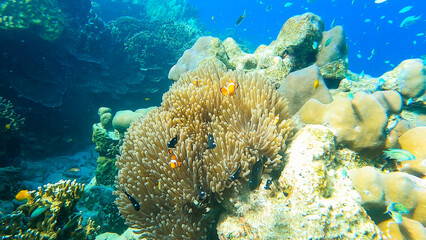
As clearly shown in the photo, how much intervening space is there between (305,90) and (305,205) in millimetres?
2763

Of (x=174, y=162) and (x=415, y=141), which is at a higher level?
(x=174, y=162)

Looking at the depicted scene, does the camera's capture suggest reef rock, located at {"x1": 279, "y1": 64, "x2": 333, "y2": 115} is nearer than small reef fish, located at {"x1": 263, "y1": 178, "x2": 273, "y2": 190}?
No

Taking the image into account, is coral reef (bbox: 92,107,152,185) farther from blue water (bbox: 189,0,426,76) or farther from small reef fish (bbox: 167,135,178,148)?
blue water (bbox: 189,0,426,76)

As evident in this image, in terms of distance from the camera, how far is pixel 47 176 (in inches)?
302

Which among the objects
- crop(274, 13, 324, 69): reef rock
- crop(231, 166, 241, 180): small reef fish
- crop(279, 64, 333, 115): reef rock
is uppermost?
crop(274, 13, 324, 69): reef rock

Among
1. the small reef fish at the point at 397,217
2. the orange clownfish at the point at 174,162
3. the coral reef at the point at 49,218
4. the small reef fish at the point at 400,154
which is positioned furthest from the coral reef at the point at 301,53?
the coral reef at the point at 49,218

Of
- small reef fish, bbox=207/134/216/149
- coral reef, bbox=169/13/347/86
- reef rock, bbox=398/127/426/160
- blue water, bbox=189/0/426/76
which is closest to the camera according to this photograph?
small reef fish, bbox=207/134/216/149

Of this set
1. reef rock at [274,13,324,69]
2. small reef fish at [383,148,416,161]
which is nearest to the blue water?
reef rock at [274,13,324,69]

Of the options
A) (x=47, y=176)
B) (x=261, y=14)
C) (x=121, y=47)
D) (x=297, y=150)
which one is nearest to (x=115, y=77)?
(x=121, y=47)

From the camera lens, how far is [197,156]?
282 centimetres

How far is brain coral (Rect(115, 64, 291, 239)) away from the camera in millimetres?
2590

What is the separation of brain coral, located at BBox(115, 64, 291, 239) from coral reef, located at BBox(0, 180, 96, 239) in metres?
1.01

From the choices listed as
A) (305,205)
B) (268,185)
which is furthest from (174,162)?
(305,205)

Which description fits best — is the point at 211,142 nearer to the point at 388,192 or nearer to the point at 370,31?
the point at 388,192
